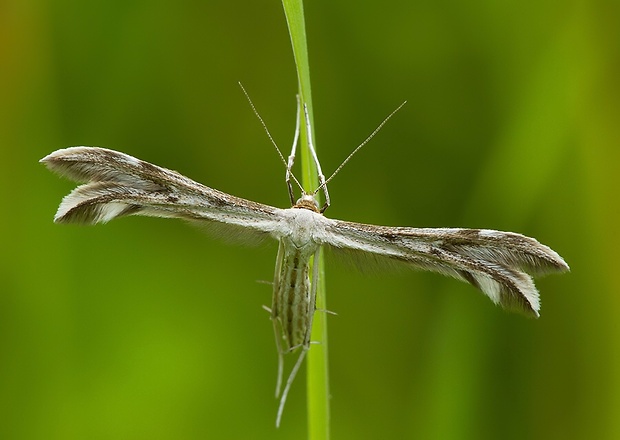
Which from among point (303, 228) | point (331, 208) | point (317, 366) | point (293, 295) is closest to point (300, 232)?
point (303, 228)

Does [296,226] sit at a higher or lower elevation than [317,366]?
higher

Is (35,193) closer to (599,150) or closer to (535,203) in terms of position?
(535,203)

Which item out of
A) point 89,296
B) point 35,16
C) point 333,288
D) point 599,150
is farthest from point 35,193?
point 599,150

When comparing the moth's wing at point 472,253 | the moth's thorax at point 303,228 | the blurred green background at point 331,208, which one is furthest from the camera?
the blurred green background at point 331,208

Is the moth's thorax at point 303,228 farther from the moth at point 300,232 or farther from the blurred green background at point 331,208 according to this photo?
the blurred green background at point 331,208

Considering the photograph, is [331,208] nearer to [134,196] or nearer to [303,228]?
[303,228]

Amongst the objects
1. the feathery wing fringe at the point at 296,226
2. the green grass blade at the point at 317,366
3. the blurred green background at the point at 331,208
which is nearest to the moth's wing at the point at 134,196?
the feathery wing fringe at the point at 296,226
